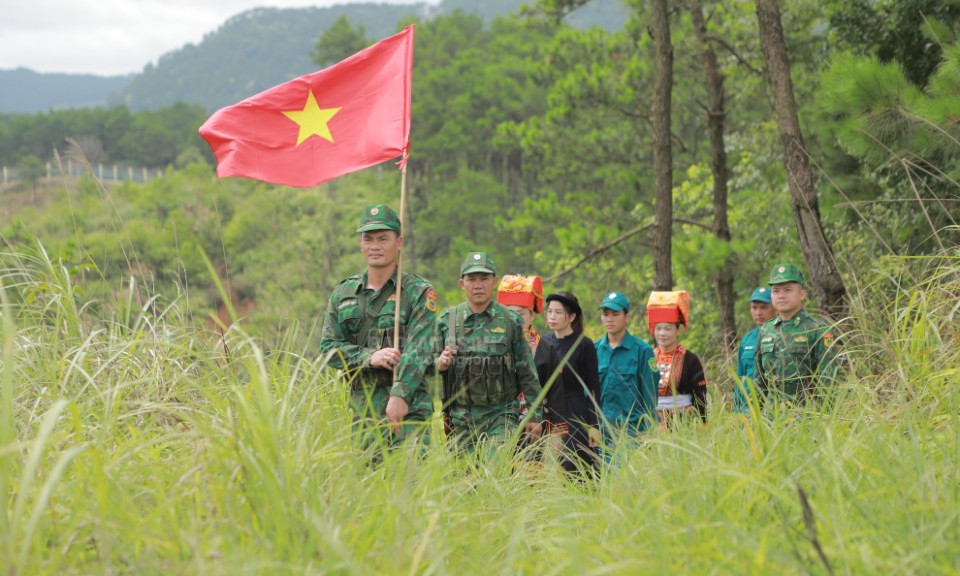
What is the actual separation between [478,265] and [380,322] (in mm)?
919

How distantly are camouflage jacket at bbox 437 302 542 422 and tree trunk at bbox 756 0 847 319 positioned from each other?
10.1ft

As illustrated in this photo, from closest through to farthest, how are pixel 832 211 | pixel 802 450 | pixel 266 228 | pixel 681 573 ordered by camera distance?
pixel 681 573
pixel 802 450
pixel 832 211
pixel 266 228

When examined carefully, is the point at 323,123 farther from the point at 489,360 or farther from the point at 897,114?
the point at 897,114

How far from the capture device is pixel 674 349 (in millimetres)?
7684

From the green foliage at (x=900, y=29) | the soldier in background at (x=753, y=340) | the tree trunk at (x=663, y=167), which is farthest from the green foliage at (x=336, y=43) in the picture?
the soldier in background at (x=753, y=340)

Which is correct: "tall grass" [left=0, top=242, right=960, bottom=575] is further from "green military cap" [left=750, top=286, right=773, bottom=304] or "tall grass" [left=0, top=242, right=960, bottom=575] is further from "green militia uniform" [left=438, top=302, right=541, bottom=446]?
"green military cap" [left=750, top=286, right=773, bottom=304]

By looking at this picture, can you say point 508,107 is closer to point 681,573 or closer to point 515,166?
point 515,166

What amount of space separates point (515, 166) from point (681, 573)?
68.2 m

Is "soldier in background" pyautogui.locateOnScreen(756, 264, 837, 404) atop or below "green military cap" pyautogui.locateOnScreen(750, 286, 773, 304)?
below

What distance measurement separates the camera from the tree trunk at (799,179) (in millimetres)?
8688

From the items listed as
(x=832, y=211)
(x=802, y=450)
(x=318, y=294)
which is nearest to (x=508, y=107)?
(x=318, y=294)

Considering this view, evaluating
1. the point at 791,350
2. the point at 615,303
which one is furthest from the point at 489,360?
the point at 791,350

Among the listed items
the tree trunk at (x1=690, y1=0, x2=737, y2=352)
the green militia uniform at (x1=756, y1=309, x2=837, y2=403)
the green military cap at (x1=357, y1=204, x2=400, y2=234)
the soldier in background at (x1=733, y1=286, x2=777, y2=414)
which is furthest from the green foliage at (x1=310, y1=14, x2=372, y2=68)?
the green military cap at (x1=357, y1=204, x2=400, y2=234)

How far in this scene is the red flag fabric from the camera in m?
6.24
